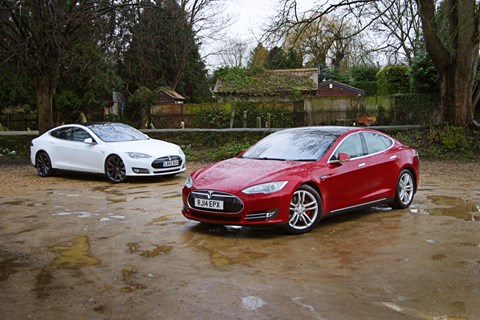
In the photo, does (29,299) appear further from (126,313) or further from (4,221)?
(4,221)

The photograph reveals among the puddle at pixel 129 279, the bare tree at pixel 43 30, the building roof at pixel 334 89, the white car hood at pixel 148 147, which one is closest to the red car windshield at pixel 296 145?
the puddle at pixel 129 279

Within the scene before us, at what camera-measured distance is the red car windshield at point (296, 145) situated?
7.39 metres

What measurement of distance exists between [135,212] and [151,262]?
10.0 ft

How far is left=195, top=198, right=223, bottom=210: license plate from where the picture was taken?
6.55 m

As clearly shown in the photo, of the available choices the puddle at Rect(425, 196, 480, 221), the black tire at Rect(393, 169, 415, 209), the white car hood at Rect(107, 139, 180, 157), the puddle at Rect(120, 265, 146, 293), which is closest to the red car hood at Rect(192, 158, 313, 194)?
the puddle at Rect(120, 265, 146, 293)

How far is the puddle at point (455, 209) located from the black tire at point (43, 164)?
367 inches

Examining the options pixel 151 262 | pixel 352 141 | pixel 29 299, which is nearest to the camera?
pixel 29 299

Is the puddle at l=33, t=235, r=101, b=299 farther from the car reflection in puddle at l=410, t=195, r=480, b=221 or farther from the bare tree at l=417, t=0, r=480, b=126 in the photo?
the bare tree at l=417, t=0, r=480, b=126

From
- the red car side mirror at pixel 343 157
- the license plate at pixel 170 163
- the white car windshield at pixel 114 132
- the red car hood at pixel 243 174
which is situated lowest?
the license plate at pixel 170 163

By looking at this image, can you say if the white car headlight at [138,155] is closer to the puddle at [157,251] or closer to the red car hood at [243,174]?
the red car hood at [243,174]

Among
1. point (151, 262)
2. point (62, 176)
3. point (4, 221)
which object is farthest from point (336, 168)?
point (62, 176)

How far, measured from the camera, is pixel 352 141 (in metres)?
7.80

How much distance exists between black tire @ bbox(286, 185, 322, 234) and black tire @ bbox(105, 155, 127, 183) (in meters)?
6.46

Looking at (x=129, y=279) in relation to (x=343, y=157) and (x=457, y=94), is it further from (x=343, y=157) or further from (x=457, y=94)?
(x=457, y=94)
